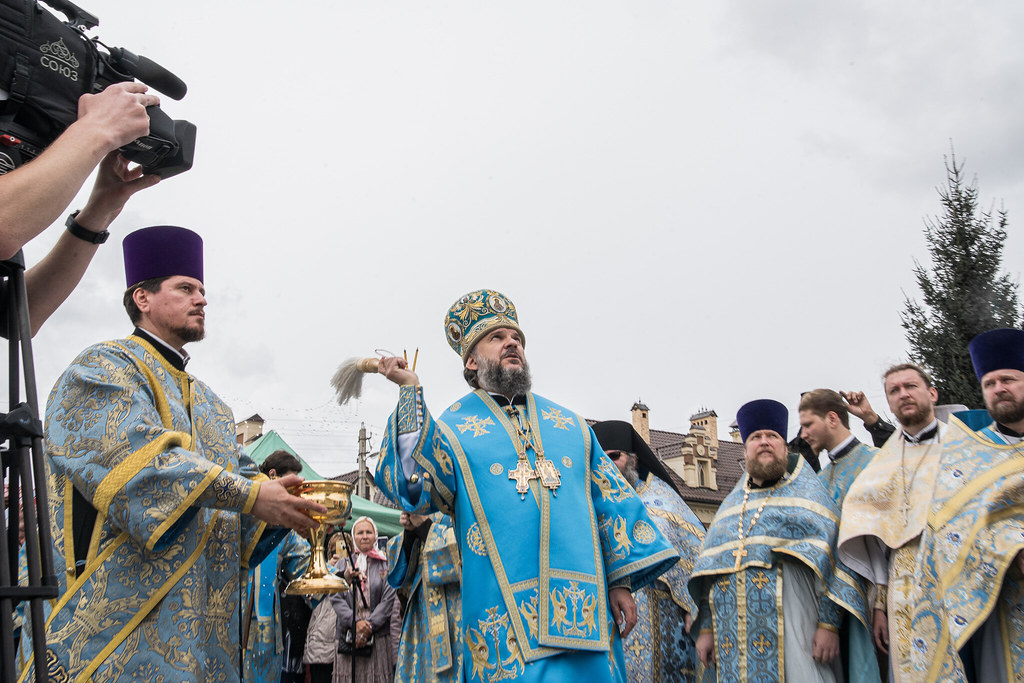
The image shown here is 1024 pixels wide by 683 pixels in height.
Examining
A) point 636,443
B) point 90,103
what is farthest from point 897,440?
point 90,103

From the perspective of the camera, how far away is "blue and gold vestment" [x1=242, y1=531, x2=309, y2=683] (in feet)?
20.9

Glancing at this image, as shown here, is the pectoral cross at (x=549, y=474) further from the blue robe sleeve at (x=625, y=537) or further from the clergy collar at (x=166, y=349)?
the clergy collar at (x=166, y=349)

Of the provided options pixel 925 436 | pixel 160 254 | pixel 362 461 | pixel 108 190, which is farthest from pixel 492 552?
pixel 362 461

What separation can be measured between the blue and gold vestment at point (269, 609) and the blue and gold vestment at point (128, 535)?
137 inches

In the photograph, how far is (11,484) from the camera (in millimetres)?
1901

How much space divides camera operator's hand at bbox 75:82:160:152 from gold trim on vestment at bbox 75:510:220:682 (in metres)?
1.56

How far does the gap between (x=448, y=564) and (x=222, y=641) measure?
149 cm

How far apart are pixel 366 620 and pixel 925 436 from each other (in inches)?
186

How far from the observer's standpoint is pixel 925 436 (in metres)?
5.55

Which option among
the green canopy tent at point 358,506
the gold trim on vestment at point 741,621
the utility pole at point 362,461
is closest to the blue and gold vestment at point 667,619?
the gold trim on vestment at point 741,621

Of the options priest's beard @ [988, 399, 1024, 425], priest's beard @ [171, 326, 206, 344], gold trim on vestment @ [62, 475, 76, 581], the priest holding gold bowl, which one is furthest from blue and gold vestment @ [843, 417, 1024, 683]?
gold trim on vestment @ [62, 475, 76, 581]

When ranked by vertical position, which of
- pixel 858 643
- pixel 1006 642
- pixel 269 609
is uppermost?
pixel 269 609

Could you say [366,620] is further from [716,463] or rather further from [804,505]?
[716,463]

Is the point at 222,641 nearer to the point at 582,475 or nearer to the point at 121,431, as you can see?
the point at 121,431
